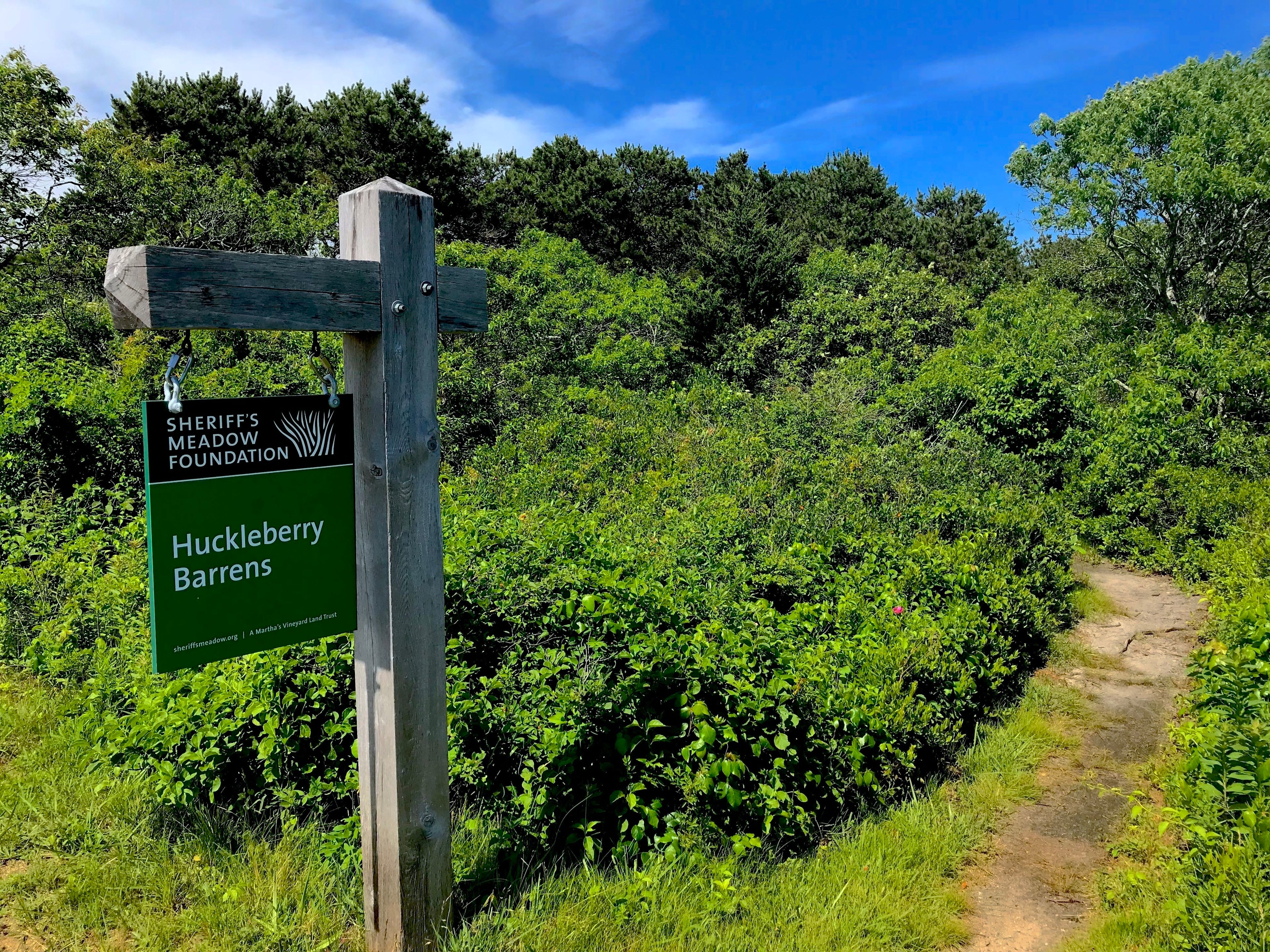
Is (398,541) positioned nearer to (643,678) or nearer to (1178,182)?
(643,678)

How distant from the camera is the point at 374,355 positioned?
2.34m

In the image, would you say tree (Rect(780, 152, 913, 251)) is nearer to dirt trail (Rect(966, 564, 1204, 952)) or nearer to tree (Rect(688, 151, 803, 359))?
tree (Rect(688, 151, 803, 359))

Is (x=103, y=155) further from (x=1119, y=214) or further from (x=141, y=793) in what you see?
(x=1119, y=214)

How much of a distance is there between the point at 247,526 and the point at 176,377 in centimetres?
43

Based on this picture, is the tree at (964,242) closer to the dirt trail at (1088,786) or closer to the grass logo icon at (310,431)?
the dirt trail at (1088,786)

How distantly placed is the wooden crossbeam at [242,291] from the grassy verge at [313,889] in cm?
192

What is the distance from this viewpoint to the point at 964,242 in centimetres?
3347

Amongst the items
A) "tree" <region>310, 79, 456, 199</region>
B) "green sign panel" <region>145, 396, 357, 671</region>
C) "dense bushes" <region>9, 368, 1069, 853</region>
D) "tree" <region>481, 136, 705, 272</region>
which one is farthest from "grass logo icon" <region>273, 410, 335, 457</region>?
"tree" <region>481, 136, 705, 272</region>

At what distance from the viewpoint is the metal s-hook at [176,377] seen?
199 centimetres

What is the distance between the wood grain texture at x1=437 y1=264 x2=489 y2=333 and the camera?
2475 mm

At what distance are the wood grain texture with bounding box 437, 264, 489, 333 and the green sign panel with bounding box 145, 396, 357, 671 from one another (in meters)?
0.43

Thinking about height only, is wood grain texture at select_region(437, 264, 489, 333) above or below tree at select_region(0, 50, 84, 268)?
below

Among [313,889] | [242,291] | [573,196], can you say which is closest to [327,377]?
[242,291]

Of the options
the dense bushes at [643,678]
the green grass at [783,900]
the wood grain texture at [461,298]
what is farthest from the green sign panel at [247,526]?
the green grass at [783,900]
